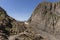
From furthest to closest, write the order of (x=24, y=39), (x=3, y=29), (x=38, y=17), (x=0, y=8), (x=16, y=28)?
(x=38, y=17), (x=0, y=8), (x=16, y=28), (x=3, y=29), (x=24, y=39)

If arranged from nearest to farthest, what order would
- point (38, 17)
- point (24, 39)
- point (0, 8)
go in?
point (24, 39), point (0, 8), point (38, 17)

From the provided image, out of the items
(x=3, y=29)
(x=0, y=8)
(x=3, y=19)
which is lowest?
(x=3, y=29)

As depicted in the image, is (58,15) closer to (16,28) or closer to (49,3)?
(49,3)

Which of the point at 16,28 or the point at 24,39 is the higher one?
the point at 16,28

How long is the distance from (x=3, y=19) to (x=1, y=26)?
4.69 metres

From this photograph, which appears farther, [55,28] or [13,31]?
[55,28]

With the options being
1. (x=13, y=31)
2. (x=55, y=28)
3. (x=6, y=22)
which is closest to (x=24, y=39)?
(x=13, y=31)

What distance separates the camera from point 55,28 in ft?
337

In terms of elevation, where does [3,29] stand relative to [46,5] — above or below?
below

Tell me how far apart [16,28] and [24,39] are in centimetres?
829

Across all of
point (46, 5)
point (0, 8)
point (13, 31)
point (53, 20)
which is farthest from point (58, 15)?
point (13, 31)

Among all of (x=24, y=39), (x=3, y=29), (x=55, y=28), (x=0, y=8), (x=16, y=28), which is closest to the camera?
(x=24, y=39)

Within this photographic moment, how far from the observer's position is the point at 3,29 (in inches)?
1873

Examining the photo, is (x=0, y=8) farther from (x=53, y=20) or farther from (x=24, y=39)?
(x=53, y=20)
